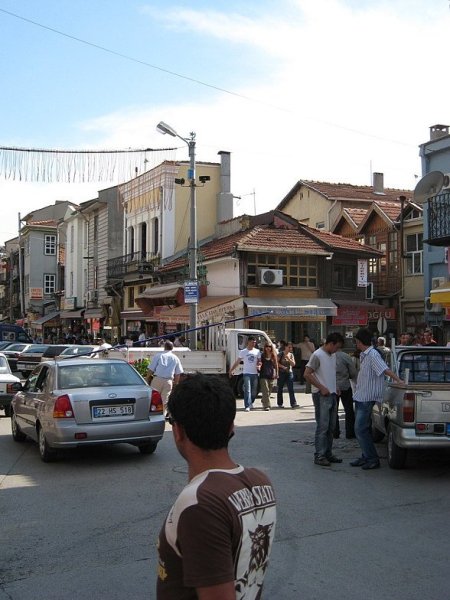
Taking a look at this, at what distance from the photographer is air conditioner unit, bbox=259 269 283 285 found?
29.1 metres

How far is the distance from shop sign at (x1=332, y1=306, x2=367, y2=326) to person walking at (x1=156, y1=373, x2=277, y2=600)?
94.7ft

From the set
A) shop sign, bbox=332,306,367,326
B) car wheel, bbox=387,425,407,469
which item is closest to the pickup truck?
car wheel, bbox=387,425,407,469

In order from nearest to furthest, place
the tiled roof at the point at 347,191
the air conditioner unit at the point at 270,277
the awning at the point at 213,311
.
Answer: the awning at the point at 213,311
the air conditioner unit at the point at 270,277
the tiled roof at the point at 347,191

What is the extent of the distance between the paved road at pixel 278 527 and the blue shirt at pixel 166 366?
125 inches

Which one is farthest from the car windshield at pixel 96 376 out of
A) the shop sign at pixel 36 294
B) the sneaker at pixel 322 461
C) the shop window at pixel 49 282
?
the shop window at pixel 49 282

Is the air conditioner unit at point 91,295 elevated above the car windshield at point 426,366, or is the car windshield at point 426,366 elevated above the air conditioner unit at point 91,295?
the air conditioner unit at point 91,295

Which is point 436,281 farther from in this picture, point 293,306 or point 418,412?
point 418,412

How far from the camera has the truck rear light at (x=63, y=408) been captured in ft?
31.2

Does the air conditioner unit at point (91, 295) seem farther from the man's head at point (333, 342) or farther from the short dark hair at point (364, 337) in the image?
the short dark hair at point (364, 337)

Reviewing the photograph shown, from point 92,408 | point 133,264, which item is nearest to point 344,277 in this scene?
point 133,264

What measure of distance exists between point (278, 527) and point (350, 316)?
83.3ft

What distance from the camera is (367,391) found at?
934cm

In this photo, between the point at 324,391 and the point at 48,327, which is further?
the point at 48,327

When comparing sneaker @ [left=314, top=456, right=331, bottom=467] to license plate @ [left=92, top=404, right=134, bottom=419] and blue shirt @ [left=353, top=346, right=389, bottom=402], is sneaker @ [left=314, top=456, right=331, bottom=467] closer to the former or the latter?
blue shirt @ [left=353, top=346, right=389, bottom=402]
